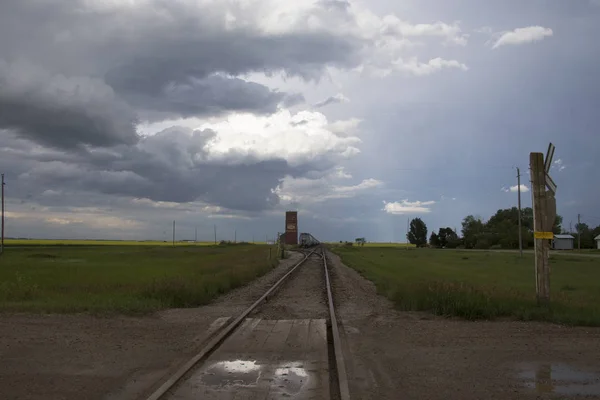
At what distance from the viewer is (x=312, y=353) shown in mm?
8656

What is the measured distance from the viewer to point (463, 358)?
8.36m

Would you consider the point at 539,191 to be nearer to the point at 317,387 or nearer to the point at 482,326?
the point at 482,326

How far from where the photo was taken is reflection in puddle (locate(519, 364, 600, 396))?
6.58 metres

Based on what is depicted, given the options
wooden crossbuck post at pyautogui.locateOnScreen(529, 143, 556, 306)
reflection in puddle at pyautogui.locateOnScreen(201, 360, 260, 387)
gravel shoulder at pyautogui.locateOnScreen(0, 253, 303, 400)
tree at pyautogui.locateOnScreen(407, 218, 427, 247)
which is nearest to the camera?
gravel shoulder at pyautogui.locateOnScreen(0, 253, 303, 400)

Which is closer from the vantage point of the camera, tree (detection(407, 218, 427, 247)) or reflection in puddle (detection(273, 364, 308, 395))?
reflection in puddle (detection(273, 364, 308, 395))

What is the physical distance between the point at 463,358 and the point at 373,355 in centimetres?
146

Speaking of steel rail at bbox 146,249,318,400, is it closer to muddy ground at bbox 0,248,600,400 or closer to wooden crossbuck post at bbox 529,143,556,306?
muddy ground at bbox 0,248,600,400

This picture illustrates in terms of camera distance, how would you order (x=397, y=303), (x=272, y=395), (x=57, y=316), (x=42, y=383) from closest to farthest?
(x=272, y=395) → (x=42, y=383) → (x=57, y=316) → (x=397, y=303)

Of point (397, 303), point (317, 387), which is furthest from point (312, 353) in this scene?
point (397, 303)

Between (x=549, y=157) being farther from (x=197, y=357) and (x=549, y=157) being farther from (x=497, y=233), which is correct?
(x=497, y=233)

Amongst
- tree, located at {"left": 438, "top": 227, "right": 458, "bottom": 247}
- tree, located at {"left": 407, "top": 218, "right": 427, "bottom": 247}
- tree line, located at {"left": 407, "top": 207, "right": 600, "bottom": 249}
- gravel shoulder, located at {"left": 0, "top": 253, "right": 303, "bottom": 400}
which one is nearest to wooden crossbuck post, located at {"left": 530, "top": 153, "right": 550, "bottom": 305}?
gravel shoulder, located at {"left": 0, "top": 253, "right": 303, "bottom": 400}

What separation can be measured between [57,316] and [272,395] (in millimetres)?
8673

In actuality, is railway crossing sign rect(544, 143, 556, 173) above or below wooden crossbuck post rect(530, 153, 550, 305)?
above

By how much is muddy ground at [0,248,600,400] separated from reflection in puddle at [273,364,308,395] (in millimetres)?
697
